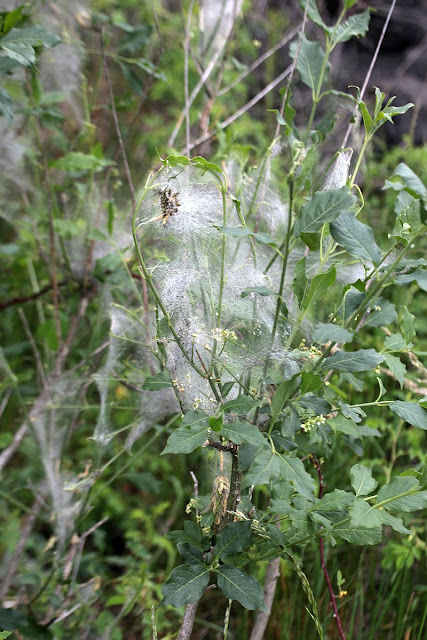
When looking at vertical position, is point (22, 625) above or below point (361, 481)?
below

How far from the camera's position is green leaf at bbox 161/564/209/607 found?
3.08 ft

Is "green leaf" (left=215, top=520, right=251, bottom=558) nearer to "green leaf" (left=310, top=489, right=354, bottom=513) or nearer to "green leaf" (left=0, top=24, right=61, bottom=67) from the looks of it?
"green leaf" (left=310, top=489, right=354, bottom=513)

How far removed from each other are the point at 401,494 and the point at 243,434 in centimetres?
29

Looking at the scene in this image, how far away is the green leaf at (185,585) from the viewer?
3.08 feet

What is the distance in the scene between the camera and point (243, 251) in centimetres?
121

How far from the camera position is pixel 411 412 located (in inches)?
39.1

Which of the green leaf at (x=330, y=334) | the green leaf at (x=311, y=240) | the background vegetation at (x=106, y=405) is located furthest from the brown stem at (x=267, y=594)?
the green leaf at (x=311, y=240)

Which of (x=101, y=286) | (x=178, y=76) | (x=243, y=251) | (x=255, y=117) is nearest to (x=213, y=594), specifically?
(x=101, y=286)

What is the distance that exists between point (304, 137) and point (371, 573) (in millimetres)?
1309

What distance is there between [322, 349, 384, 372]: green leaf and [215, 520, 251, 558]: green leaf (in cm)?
30

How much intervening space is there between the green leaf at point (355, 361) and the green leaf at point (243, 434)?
163 millimetres

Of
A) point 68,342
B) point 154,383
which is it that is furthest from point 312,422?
point 68,342

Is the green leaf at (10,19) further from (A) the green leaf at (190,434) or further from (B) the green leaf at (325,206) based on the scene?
(A) the green leaf at (190,434)

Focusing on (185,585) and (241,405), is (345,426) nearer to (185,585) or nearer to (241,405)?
(241,405)
